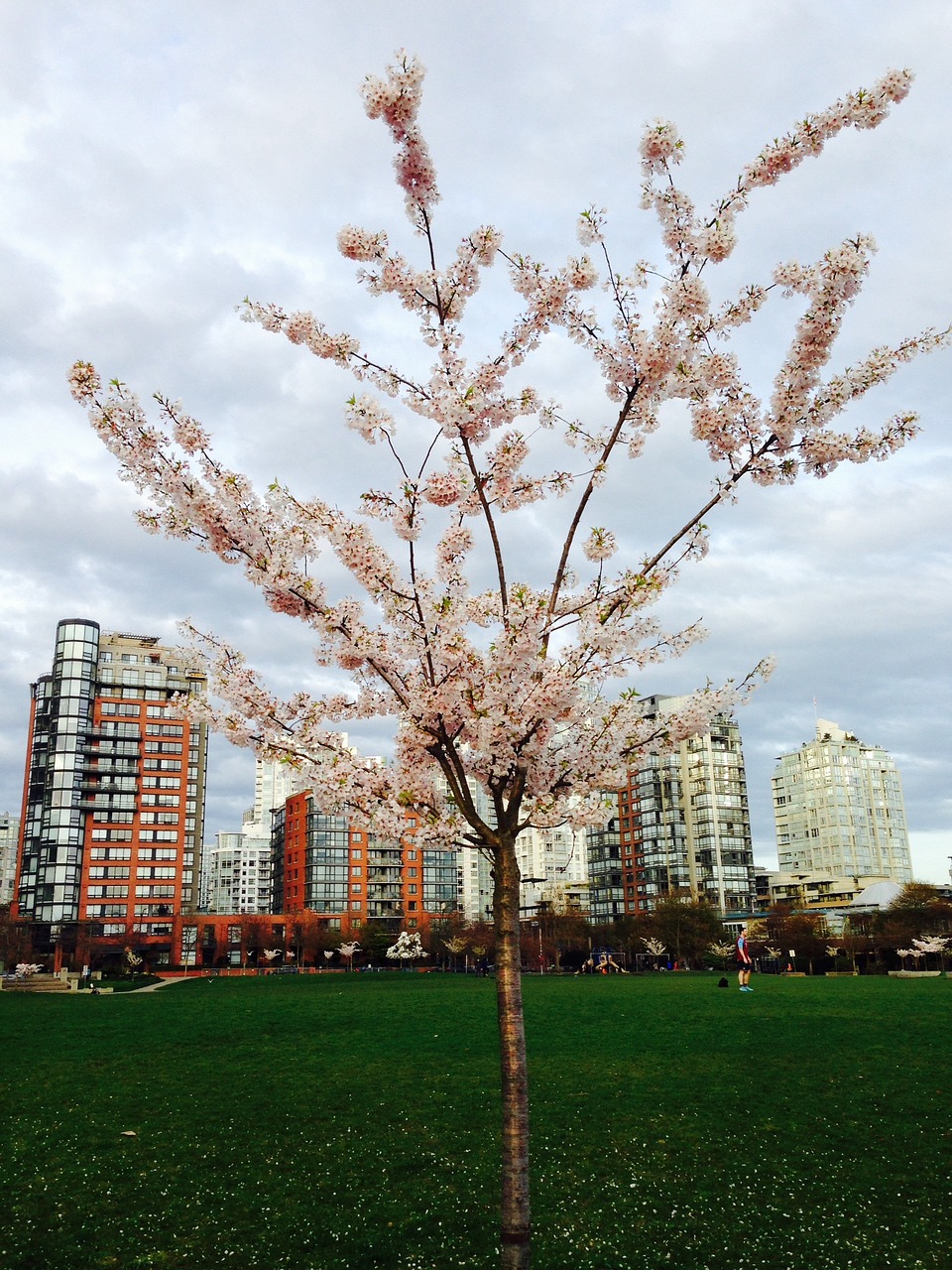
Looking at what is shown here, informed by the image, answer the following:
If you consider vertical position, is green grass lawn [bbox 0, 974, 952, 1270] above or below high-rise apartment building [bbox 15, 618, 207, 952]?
below

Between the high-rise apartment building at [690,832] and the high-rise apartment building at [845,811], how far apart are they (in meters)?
53.4

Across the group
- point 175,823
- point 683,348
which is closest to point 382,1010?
point 683,348

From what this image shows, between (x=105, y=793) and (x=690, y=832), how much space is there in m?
80.0

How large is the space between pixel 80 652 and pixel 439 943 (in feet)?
181

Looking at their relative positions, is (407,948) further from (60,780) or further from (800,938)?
(60,780)

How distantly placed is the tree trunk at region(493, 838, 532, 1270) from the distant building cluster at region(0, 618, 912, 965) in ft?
237

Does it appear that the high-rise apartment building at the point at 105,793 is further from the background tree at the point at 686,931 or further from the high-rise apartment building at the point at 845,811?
the high-rise apartment building at the point at 845,811

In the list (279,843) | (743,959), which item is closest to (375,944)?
(279,843)

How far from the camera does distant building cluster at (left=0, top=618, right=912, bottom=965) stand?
339 feet

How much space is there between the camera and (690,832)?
129 metres

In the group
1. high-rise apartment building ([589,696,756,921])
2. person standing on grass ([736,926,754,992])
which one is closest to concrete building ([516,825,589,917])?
high-rise apartment building ([589,696,756,921])

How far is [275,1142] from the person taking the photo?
13.6 meters

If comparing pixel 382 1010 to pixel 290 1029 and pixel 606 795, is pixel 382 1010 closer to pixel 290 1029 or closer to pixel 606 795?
pixel 290 1029

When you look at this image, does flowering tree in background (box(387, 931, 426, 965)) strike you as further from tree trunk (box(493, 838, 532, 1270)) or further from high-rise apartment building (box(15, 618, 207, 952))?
tree trunk (box(493, 838, 532, 1270))
